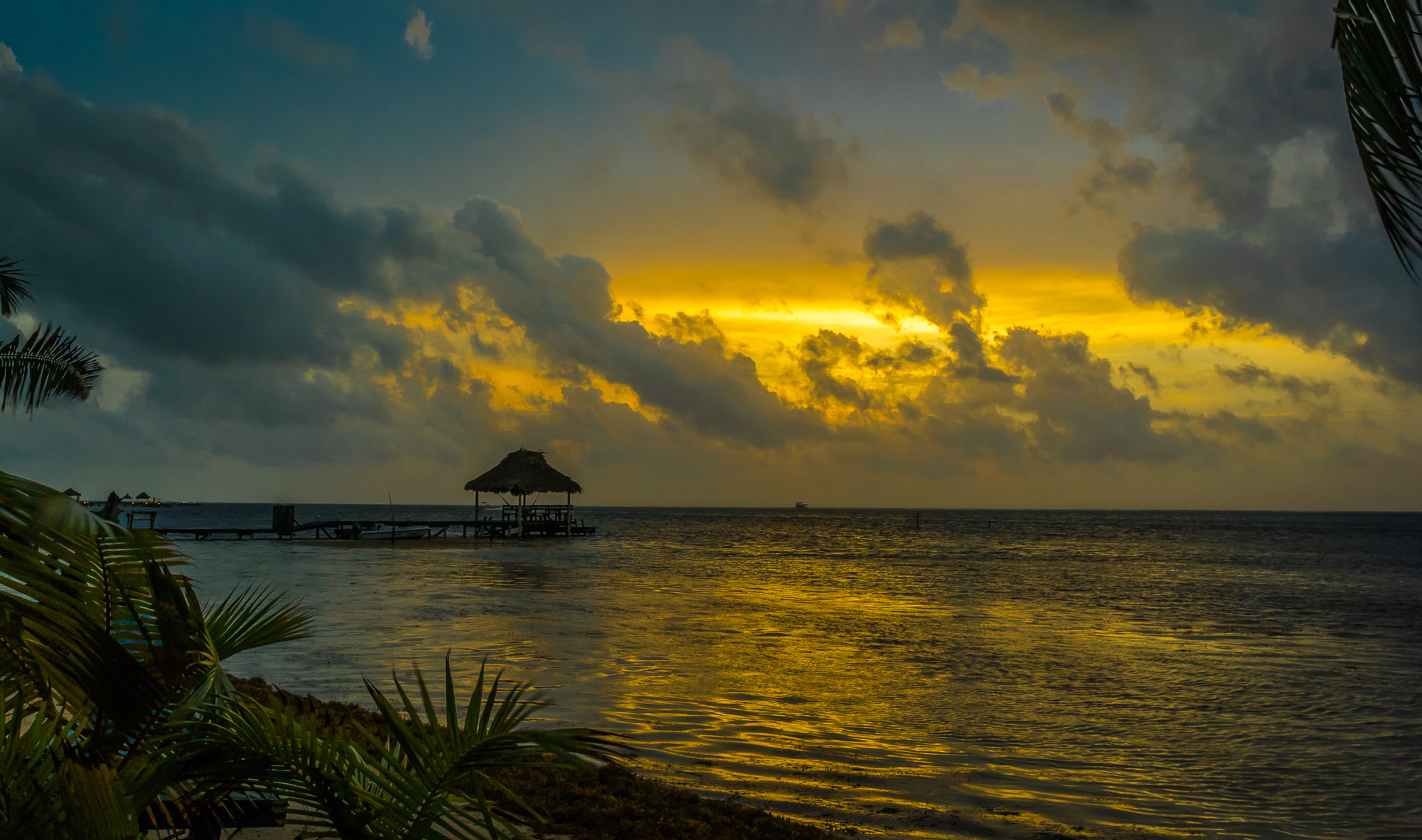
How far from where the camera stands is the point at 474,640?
14.4m

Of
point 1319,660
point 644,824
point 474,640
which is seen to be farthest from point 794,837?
point 1319,660

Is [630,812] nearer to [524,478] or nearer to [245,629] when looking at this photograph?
[245,629]

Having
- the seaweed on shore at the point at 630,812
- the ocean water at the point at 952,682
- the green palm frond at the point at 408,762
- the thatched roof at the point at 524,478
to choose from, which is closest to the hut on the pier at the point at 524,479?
the thatched roof at the point at 524,478

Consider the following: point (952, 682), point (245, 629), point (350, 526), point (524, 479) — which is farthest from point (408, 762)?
point (350, 526)

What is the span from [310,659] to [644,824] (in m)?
8.31

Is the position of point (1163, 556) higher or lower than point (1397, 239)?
lower

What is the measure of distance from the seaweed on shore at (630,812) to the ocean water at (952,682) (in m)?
0.59

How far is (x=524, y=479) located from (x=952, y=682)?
39.7 meters

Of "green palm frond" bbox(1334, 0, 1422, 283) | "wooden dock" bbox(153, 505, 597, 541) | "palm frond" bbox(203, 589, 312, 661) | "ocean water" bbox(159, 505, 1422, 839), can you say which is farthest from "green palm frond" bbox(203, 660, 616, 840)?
"wooden dock" bbox(153, 505, 597, 541)

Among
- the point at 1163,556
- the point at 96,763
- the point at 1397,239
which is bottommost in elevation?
the point at 1163,556

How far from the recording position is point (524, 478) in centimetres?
4922

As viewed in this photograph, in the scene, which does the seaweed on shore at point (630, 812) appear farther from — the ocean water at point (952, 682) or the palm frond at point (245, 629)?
the palm frond at point (245, 629)

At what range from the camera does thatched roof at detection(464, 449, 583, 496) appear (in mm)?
48844

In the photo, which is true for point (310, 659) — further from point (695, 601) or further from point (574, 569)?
point (574, 569)
